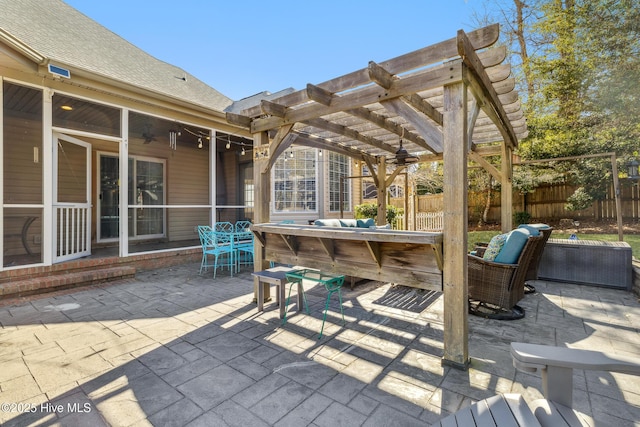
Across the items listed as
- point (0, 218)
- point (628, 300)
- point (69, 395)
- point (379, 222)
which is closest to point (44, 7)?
point (0, 218)

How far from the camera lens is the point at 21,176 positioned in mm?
5918

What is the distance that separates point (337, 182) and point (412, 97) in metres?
7.45

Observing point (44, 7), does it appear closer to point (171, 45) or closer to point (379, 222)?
point (171, 45)

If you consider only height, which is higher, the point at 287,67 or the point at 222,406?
the point at 287,67

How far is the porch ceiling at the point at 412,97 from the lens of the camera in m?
2.42

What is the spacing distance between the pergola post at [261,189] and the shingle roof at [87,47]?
9.31 feet

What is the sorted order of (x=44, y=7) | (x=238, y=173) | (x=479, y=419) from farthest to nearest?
(x=238, y=173) → (x=44, y=7) → (x=479, y=419)

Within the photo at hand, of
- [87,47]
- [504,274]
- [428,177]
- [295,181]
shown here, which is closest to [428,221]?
[428,177]

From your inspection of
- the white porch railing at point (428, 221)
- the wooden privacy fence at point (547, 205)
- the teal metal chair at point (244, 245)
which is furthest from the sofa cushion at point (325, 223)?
the white porch railing at point (428, 221)

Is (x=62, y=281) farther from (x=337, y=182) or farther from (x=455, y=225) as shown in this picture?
(x=337, y=182)

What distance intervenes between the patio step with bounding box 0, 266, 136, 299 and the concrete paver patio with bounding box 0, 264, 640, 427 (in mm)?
253

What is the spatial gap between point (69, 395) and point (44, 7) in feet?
28.1

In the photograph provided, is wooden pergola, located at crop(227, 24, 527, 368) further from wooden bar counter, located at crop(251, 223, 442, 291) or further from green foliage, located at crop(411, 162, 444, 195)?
green foliage, located at crop(411, 162, 444, 195)

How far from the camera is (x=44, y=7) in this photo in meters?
6.52
